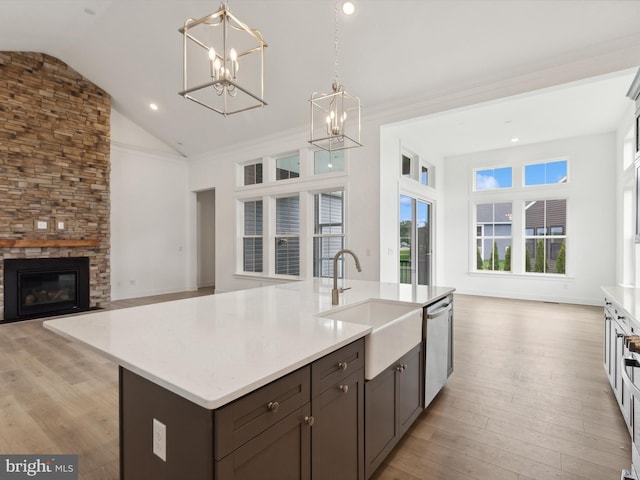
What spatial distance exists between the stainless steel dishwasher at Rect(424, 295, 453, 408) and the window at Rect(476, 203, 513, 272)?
5767mm

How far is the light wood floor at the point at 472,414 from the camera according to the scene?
195cm

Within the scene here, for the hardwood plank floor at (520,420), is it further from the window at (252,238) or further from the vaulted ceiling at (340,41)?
the window at (252,238)

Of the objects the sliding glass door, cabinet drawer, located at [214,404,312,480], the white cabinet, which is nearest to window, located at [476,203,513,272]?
the sliding glass door

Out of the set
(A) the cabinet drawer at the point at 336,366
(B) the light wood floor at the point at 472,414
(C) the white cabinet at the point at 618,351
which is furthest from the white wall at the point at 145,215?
(C) the white cabinet at the point at 618,351

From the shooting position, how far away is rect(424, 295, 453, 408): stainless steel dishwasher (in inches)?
93.0

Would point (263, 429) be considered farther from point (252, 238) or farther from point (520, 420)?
point (252, 238)

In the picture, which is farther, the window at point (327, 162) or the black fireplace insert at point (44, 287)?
the window at point (327, 162)

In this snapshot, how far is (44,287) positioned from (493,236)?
9.15 metres

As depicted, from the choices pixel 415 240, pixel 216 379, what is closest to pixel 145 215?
pixel 415 240

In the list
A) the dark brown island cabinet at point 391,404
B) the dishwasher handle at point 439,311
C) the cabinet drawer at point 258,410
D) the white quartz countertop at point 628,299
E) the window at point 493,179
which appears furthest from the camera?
the window at point 493,179

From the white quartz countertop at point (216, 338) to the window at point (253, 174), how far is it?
5100 millimetres

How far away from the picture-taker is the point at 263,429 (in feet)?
3.51

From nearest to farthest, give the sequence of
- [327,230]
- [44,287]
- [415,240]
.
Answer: [44,287] < [327,230] < [415,240]

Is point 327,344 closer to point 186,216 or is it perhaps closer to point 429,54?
point 429,54
